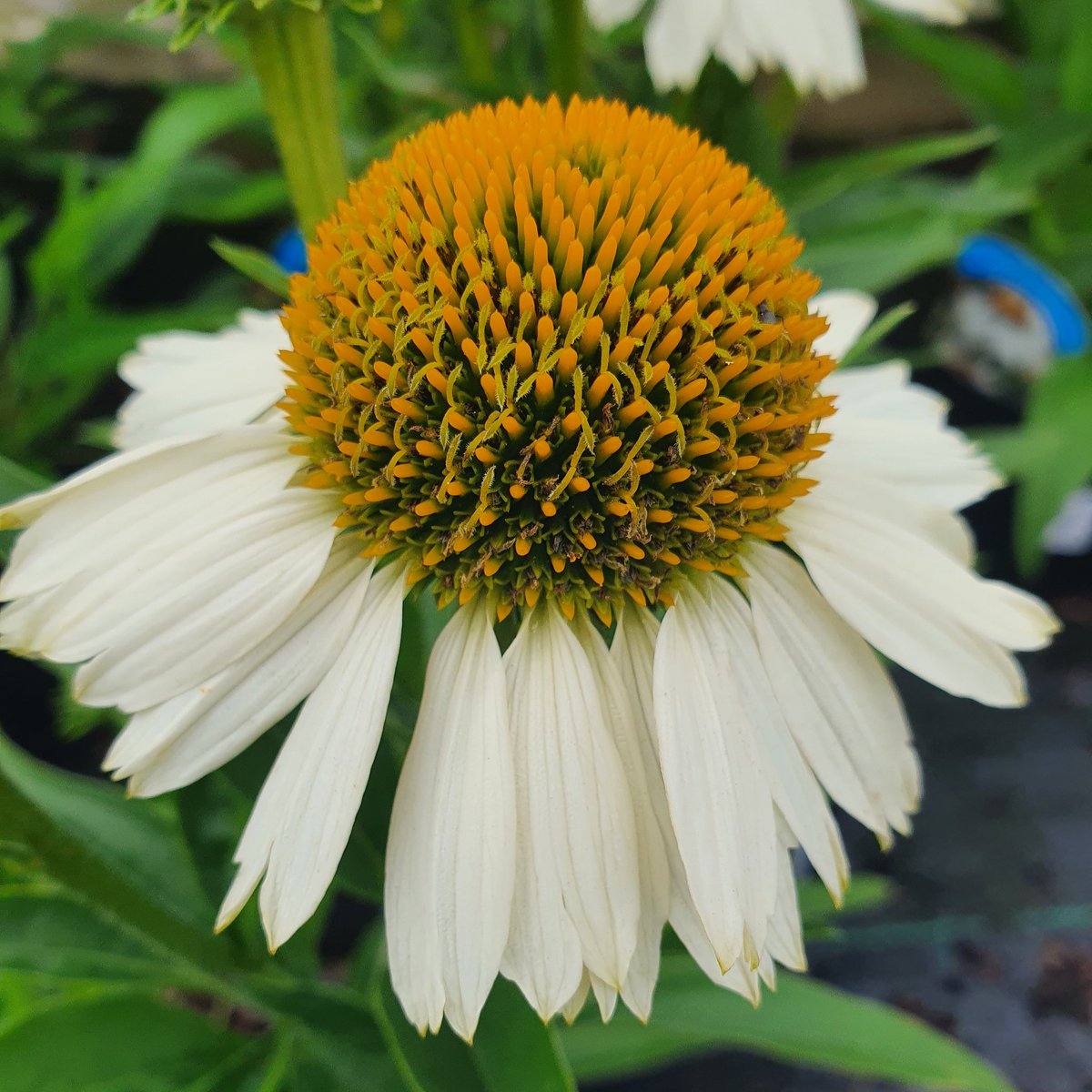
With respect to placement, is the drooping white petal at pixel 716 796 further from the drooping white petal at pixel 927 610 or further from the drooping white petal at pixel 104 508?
the drooping white petal at pixel 104 508

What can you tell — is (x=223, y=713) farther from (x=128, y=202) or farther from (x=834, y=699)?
(x=128, y=202)

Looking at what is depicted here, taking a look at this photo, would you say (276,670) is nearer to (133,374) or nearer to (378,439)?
(378,439)

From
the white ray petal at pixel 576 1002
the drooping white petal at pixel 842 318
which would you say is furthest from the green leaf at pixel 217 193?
the white ray petal at pixel 576 1002

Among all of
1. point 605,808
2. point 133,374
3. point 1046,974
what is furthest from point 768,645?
point 1046,974

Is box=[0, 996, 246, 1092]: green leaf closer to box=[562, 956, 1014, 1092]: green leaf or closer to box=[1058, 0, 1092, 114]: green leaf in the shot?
box=[562, 956, 1014, 1092]: green leaf

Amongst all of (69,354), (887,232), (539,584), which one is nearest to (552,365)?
(539,584)

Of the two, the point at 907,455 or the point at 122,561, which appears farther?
the point at 907,455
